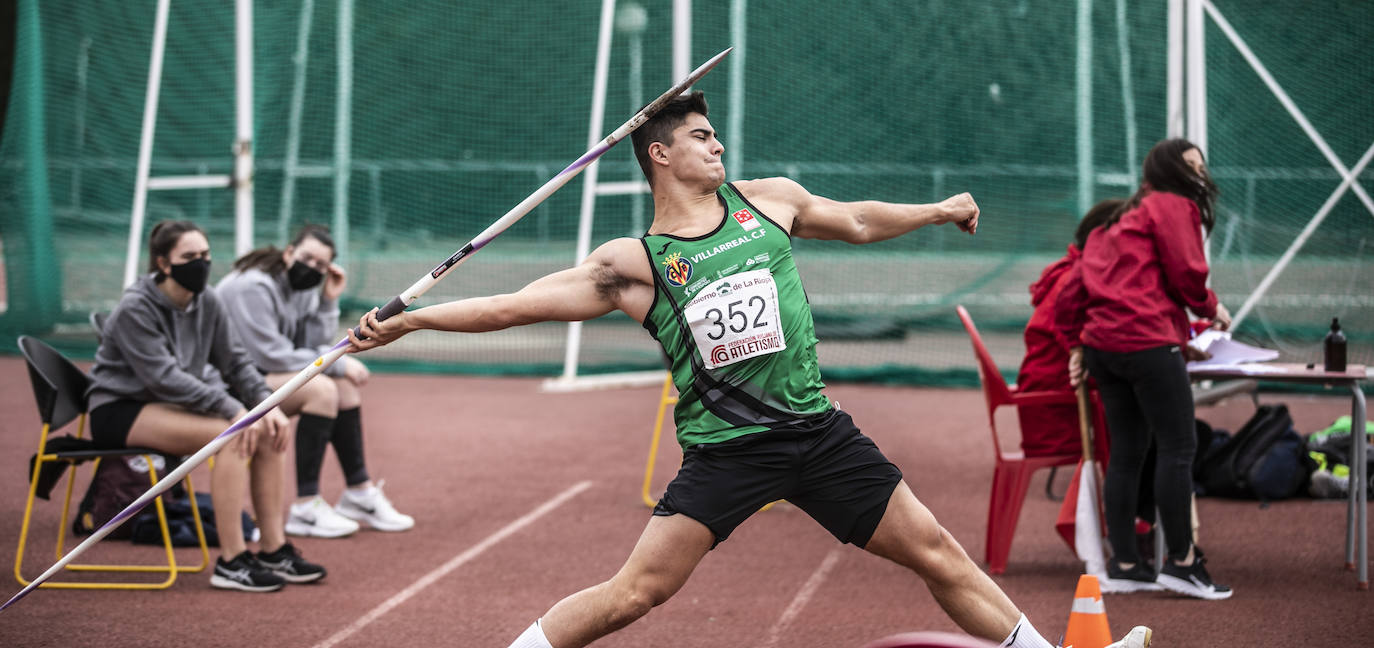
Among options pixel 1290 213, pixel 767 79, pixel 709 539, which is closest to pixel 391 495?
pixel 709 539

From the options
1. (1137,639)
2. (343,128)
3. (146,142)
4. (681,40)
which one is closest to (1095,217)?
(1137,639)

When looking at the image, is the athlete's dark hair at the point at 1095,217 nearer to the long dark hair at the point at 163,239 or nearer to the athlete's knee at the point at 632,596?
the athlete's knee at the point at 632,596

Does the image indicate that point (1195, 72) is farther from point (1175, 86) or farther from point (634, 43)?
point (634, 43)

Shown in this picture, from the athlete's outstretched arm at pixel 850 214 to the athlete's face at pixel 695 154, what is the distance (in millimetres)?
157

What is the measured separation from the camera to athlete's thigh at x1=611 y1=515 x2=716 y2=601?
348 centimetres

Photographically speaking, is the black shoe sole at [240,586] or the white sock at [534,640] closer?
the white sock at [534,640]

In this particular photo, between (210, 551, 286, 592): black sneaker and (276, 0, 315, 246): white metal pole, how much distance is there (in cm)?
992

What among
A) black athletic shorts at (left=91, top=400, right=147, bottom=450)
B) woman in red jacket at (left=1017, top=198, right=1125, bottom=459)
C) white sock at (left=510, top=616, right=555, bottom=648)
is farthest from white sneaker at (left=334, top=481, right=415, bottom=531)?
white sock at (left=510, top=616, right=555, bottom=648)

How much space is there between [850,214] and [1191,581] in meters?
2.34

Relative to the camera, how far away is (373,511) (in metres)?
6.63

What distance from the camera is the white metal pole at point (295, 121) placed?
1520 centimetres

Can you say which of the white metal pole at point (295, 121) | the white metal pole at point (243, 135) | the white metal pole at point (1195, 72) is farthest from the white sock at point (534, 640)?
the white metal pole at point (295, 121)

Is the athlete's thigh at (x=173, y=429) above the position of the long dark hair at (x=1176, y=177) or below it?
below

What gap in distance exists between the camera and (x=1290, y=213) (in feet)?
37.9
